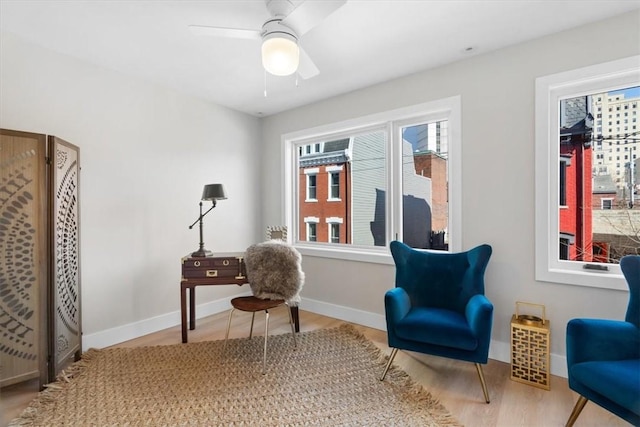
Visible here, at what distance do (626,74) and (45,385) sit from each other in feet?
14.4

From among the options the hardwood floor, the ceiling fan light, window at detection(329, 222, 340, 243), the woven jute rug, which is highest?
→ the ceiling fan light

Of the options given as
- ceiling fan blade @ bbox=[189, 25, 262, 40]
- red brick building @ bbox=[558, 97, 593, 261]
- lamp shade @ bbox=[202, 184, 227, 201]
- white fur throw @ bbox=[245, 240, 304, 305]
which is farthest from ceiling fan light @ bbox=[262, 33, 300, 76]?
red brick building @ bbox=[558, 97, 593, 261]

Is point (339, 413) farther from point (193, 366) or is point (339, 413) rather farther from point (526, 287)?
point (526, 287)

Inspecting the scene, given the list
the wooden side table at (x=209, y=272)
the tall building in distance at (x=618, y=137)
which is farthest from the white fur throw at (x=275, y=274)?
the tall building in distance at (x=618, y=137)

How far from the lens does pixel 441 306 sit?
2.40 metres

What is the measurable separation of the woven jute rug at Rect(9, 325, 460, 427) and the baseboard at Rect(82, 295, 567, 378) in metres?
0.16

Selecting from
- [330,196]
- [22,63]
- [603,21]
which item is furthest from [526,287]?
[22,63]

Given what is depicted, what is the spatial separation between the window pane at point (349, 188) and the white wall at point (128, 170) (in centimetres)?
107

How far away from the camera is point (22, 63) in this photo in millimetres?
2232

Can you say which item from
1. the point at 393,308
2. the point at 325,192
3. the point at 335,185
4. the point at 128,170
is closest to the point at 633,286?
the point at 393,308

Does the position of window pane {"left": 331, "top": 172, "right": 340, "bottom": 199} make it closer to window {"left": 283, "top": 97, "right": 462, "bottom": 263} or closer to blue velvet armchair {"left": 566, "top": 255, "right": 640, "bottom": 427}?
window {"left": 283, "top": 97, "right": 462, "bottom": 263}

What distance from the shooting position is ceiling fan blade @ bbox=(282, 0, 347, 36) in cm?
144

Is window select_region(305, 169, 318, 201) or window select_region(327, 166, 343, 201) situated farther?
window select_region(305, 169, 318, 201)

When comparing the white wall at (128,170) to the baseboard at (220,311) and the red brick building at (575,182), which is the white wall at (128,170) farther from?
the red brick building at (575,182)
